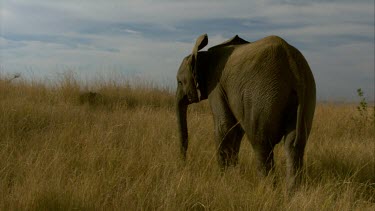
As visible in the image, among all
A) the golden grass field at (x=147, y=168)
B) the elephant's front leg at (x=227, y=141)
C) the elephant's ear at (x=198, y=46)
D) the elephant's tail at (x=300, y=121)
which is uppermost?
the elephant's ear at (x=198, y=46)

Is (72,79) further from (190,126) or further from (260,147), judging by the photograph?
(260,147)

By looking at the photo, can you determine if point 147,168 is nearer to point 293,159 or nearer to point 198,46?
point 198,46

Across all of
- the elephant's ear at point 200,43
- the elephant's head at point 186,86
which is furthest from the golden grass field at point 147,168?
the elephant's ear at point 200,43

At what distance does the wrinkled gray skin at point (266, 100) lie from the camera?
388cm

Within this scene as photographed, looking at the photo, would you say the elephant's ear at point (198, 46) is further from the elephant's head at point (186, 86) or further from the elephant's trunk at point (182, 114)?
the elephant's trunk at point (182, 114)

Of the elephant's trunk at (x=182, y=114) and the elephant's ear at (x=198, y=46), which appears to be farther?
the elephant's trunk at (x=182, y=114)

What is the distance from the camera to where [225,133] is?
4.51 metres

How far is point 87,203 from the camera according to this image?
3.59 m

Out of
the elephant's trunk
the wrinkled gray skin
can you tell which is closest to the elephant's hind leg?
the wrinkled gray skin

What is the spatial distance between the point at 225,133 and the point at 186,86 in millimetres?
798

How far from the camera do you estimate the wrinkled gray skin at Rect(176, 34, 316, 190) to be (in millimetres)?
3885

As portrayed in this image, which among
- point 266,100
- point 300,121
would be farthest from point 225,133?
point 300,121

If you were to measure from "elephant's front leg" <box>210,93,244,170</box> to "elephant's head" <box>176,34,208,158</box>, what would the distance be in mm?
405

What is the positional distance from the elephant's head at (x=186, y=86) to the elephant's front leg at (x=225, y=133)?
1.33 feet
